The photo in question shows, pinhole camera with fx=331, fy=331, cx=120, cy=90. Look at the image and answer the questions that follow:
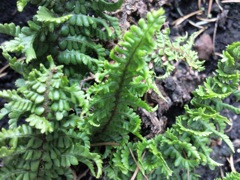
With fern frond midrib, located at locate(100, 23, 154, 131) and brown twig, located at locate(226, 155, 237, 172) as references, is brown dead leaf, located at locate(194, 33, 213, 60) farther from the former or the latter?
fern frond midrib, located at locate(100, 23, 154, 131)

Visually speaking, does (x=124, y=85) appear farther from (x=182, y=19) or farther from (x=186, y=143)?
(x=182, y=19)

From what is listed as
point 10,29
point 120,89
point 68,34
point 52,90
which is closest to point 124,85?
→ point 120,89

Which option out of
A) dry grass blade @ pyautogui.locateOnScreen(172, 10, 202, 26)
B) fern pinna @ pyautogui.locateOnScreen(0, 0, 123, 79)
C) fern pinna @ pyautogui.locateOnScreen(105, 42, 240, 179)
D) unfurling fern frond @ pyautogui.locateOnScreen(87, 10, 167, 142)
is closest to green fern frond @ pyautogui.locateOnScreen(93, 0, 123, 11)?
fern pinna @ pyautogui.locateOnScreen(0, 0, 123, 79)

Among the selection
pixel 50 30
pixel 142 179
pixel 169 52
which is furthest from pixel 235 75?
pixel 50 30

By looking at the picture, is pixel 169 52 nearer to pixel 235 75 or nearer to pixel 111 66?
pixel 235 75

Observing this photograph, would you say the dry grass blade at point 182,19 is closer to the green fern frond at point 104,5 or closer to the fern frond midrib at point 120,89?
the green fern frond at point 104,5

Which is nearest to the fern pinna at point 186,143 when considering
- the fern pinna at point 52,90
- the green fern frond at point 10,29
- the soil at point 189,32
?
the soil at point 189,32
